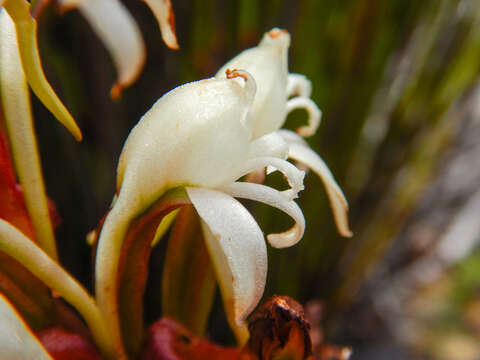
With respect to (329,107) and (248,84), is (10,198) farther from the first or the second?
(329,107)

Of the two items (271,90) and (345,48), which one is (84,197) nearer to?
(345,48)

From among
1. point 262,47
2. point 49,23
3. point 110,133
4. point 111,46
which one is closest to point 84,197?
point 110,133

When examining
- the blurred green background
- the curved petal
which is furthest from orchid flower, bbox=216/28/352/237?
the blurred green background

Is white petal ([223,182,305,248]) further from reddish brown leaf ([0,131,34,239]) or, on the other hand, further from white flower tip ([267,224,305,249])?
reddish brown leaf ([0,131,34,239])

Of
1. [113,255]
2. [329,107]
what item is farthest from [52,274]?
[329,107]

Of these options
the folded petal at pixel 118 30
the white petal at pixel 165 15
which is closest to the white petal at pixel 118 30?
the folded petal at pixel 118 30

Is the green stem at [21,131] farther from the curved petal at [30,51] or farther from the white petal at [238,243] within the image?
the white petal at [238,243]
